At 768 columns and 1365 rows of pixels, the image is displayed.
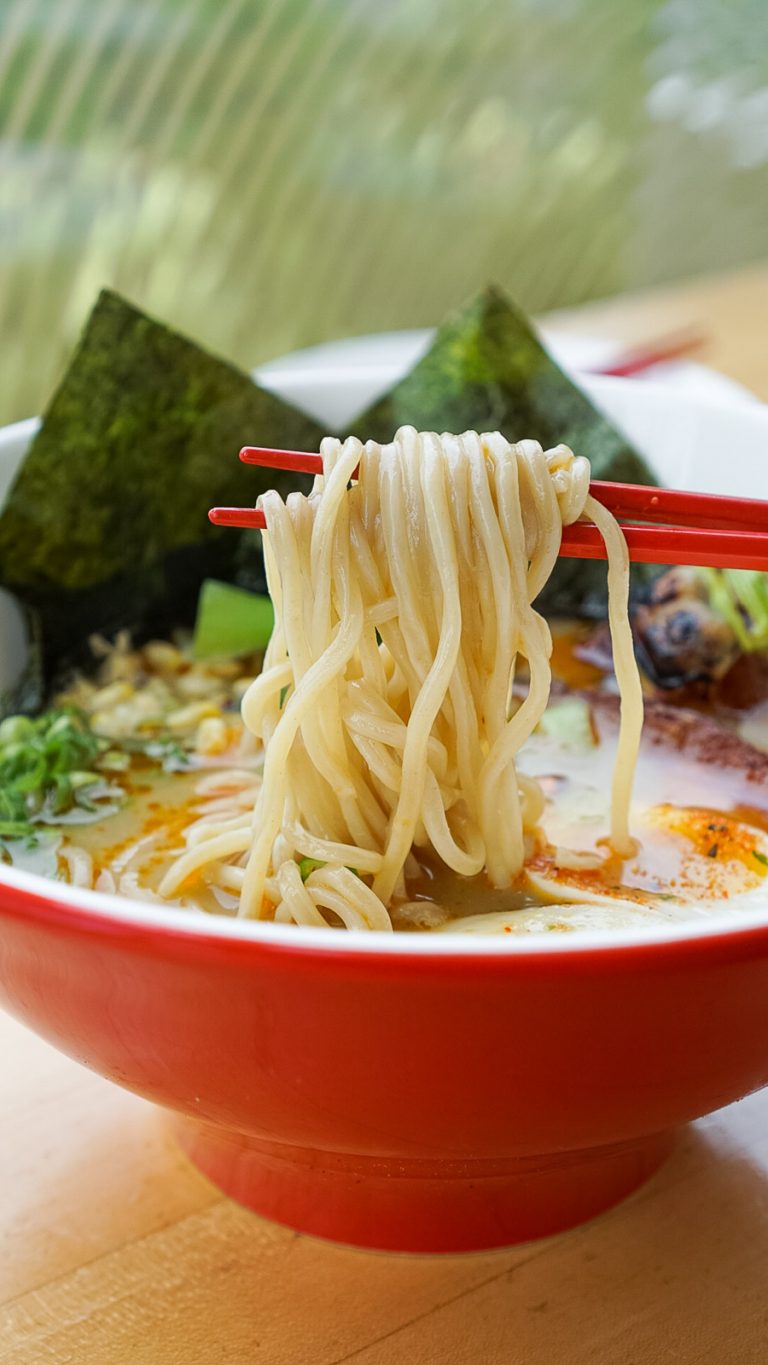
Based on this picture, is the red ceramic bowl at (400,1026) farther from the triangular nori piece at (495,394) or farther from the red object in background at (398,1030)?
the triangular nori piece at (495,394)

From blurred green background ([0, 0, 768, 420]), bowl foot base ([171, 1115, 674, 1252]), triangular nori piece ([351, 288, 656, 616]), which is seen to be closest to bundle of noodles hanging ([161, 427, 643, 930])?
bowl foot base ([171, 1115, 674, 1252])

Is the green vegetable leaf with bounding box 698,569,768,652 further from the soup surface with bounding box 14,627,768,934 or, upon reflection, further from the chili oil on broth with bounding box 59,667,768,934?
the chili oil on broth with bounding box 59,667,768,934

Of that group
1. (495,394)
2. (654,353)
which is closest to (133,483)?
(495,394)

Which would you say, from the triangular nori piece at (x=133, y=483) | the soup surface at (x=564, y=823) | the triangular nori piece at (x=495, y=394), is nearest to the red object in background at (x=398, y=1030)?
the soup surface at (x=564, y=823)

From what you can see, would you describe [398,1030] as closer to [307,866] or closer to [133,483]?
[307,866]

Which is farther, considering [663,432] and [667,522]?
[663,432]

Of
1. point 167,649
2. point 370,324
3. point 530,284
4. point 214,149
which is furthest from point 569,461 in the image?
point 530,284
